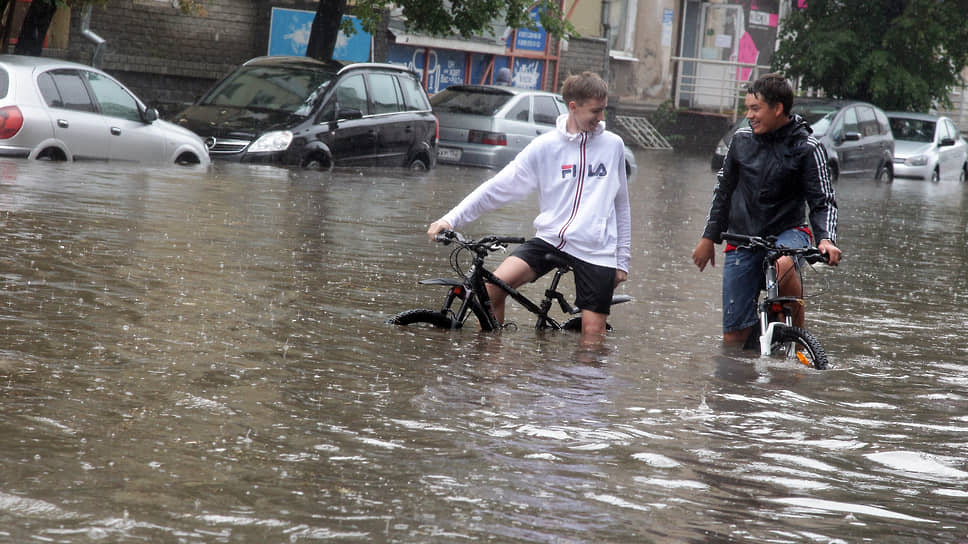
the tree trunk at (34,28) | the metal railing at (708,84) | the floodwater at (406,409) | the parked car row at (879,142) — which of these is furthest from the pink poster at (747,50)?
the floodwater at (406,409)

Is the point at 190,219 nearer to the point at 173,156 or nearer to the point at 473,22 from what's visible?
the point at 173,156

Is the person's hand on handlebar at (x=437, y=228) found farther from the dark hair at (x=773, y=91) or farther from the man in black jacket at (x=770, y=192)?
the dark hair at (x=773, y=91)

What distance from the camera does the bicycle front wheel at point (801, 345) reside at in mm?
7367

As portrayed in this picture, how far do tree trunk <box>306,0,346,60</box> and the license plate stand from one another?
301 centimetres

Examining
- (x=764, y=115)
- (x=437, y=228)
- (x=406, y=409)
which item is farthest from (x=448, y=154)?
(x=406, y=409)

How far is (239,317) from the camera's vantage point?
780 cm

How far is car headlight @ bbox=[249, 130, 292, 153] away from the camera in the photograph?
18.1m

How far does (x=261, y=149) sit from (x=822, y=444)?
13.2 m

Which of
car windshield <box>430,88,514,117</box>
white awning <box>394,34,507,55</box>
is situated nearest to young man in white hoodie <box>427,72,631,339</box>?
car windshield <box>430,88,514,117</box>

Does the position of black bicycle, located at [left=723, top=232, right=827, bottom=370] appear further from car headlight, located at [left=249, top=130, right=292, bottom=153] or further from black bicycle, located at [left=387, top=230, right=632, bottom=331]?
car headlight, located at [left=249, top=130, right=292, bottom=153]

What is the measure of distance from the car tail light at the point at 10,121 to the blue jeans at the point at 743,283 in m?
9.19

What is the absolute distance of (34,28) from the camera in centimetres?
1961

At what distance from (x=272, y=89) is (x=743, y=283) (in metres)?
12.0

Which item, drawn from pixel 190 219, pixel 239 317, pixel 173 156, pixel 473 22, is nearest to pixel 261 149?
pixel 173 156
